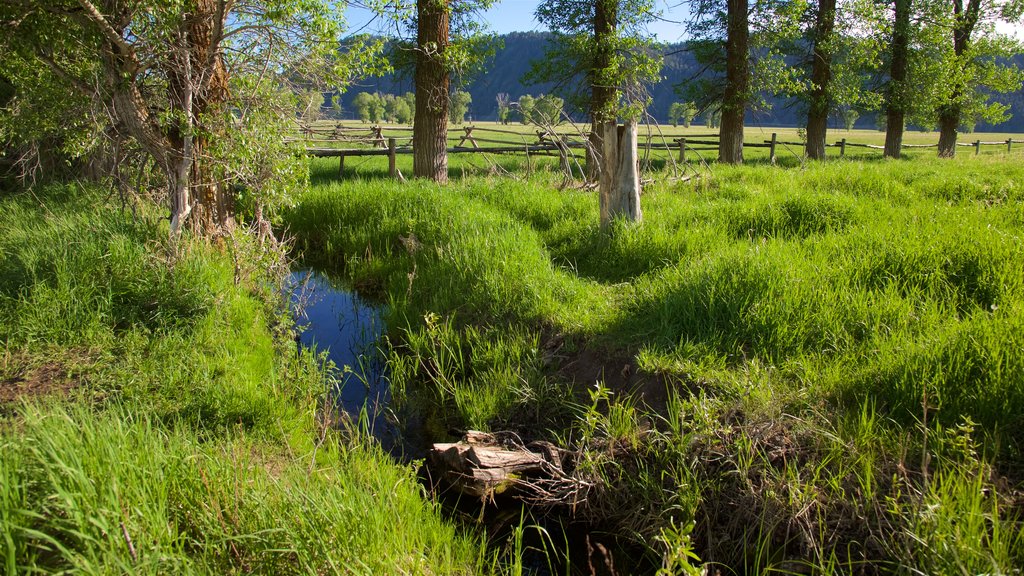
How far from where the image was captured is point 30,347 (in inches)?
166

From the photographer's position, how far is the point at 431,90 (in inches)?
411

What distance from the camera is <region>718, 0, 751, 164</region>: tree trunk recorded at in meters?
13.5

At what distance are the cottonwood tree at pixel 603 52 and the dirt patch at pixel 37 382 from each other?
8.84m

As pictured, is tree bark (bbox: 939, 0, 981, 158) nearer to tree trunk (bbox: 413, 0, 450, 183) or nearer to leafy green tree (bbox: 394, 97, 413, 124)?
tree trunk (bbox: 413, 0, 450, 183)

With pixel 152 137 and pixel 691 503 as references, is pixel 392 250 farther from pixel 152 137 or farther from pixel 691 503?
pixel 691 503

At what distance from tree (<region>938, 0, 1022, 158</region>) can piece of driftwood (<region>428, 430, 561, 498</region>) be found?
18413 millimetres

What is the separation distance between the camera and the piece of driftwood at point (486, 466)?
138 inches

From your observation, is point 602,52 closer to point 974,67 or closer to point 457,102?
point 457,102

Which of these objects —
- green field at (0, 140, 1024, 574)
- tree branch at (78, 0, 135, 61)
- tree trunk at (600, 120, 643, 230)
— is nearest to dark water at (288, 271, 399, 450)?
green field at (0, 140, 1024, 574)

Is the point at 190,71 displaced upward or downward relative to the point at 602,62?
downward

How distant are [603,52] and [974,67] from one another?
1273cm

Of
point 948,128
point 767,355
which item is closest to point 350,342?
point 767,355

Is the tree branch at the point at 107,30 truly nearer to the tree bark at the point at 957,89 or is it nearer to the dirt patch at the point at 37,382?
the dirt patch at the point at 37,382

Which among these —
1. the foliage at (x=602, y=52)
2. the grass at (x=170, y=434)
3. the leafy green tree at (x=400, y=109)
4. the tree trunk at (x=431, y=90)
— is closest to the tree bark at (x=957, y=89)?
the foliage at (x=602, y=52)
